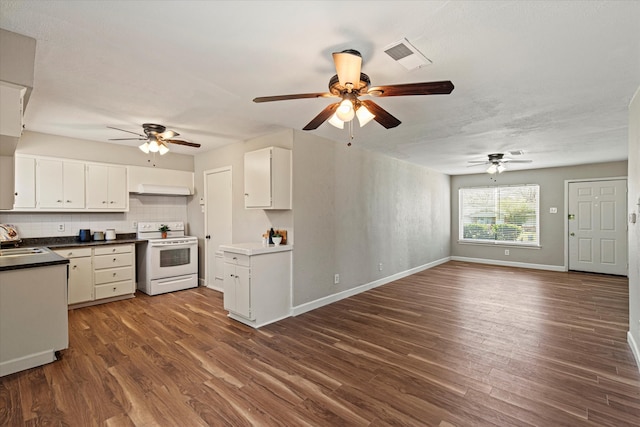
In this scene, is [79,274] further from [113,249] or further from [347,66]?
[347,66]

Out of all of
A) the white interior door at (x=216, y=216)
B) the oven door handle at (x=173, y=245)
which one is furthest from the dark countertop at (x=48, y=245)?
the white interior door at (x=216, y=216)

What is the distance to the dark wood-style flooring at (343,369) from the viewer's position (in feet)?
6.64

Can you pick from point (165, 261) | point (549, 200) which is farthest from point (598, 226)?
point (165, 261)

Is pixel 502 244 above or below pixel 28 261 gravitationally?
below

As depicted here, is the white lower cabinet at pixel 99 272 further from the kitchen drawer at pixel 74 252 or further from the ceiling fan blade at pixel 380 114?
the ceiling fan blade at pixel 380 114

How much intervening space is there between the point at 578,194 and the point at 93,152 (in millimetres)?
9584

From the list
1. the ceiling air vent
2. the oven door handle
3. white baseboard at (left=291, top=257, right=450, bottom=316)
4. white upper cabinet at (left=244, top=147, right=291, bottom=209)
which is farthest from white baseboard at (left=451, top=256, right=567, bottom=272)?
the ceiling air vent

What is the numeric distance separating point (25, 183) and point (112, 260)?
1.49 m

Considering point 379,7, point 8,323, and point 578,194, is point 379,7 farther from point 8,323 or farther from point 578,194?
point 578,194

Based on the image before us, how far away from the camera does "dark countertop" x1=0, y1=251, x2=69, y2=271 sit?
2.56 m

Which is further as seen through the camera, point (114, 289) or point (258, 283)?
point (114, 289)

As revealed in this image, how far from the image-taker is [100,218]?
4.86 metres

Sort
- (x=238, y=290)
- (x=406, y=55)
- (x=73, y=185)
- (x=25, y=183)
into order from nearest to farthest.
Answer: (x=406, y=55), (x=238, y=290), (x=25, y=183), (x=73, y=185)

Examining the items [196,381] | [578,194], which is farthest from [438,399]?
[578,194]
